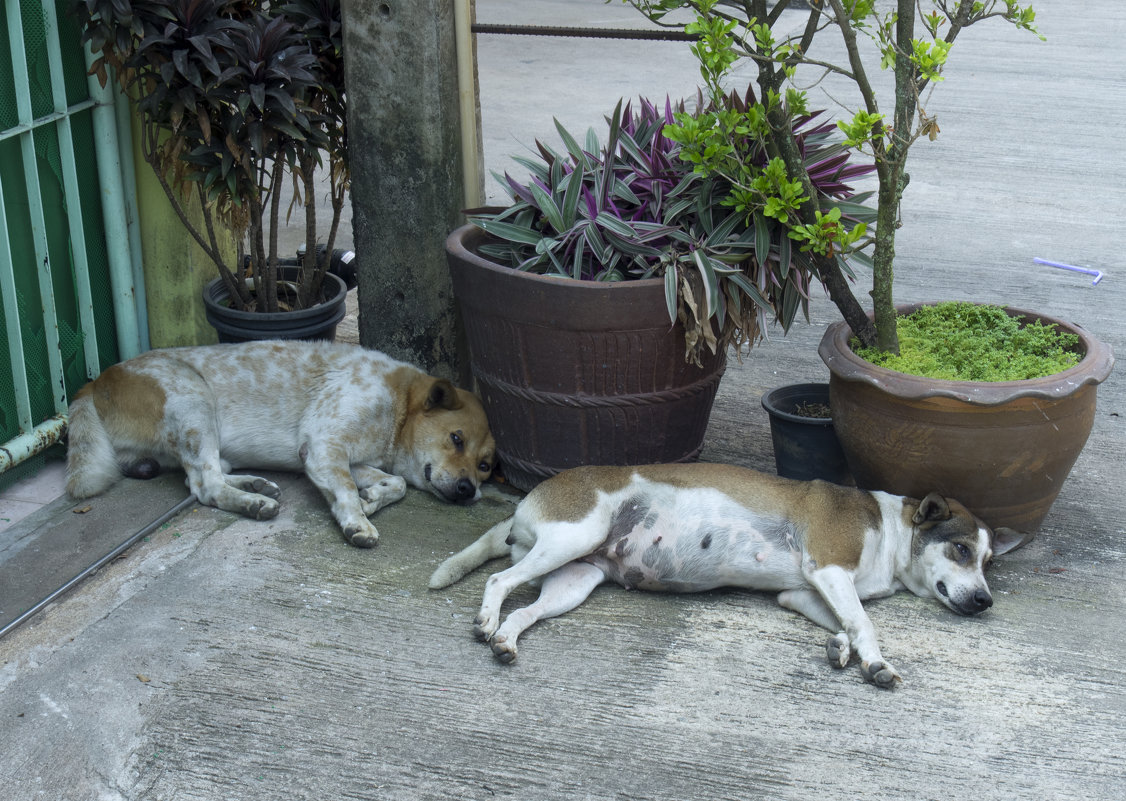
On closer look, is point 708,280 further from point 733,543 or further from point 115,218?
point 115,218

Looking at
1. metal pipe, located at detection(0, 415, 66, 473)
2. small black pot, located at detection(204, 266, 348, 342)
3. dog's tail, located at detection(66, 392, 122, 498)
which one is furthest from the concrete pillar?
metal pipe, located at detection(0, 415, 66, 473)

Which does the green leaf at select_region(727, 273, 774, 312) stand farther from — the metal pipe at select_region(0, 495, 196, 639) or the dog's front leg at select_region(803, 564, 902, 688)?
the metal pipe at select_region(0, 495, 196, 639)

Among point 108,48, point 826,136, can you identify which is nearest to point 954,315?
point 826,136

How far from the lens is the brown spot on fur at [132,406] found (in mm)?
4309

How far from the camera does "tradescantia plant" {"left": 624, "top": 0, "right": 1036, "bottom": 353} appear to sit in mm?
3529

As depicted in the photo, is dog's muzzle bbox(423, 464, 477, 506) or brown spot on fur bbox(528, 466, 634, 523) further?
dog's muzzle bbox(423, 464, 477, 506)

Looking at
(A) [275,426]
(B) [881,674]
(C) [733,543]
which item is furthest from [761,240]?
(A) [275,426]

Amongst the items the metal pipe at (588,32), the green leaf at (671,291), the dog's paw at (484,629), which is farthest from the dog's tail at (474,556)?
the metal pipe at (588,32)

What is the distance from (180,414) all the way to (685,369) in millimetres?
2021

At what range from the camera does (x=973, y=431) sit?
3.61 m

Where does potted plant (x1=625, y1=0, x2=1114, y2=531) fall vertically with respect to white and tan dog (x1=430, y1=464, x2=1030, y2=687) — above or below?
above

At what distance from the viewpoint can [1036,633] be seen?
3541 millimetres

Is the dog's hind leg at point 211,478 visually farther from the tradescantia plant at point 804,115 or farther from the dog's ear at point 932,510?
the dog's ear at point 932,510

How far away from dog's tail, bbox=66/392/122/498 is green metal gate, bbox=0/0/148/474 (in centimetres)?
19
